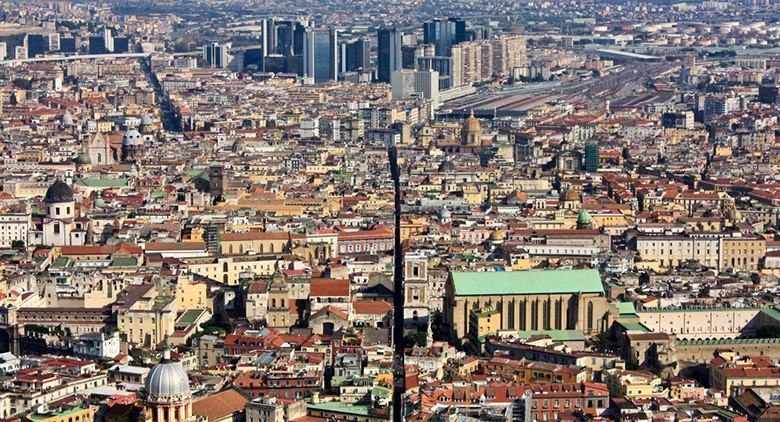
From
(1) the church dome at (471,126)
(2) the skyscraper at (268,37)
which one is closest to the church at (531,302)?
(1) the church dome at (471,126)

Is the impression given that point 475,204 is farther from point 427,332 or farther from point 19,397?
point 19,397

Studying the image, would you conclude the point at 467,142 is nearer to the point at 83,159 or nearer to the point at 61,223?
the point at 83,159

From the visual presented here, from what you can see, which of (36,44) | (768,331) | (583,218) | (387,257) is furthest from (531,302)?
(36,44)

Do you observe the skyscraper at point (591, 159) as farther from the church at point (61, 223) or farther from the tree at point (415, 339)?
the tree at point (415, 339)

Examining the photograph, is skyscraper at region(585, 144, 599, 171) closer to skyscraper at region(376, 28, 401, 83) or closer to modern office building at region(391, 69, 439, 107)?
modern office building at region(391, 69, 439, 107)

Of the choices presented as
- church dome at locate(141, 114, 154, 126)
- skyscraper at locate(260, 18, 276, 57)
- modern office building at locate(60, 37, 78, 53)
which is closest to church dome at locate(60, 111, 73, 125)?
church dome at locate(141, 114, 154, 126)
